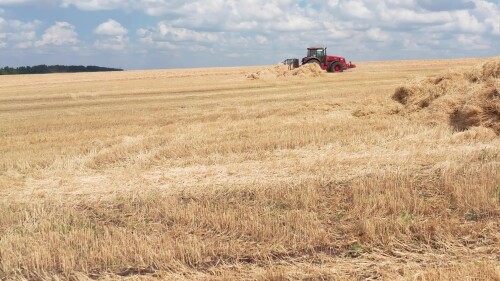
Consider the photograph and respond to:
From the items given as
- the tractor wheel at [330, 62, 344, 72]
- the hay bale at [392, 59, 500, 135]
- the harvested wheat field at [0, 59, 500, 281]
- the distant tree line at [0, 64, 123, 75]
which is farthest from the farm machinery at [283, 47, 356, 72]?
the distant tree line at [0, 64, 123, 75]

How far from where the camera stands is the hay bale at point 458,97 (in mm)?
10805

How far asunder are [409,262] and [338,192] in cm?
218

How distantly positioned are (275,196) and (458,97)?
761cm

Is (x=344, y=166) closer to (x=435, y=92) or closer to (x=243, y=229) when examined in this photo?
(x=243, y=229)

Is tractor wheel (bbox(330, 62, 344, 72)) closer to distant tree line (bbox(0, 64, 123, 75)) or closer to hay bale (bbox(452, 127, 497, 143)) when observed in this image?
hay bale (bbox(452, 127, 497, 143))

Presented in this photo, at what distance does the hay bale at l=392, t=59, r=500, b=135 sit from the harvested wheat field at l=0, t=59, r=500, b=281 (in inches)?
1.7

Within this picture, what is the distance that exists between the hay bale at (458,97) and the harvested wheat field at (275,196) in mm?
44

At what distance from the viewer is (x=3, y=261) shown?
16.2 feet

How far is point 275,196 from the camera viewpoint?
6.65 m

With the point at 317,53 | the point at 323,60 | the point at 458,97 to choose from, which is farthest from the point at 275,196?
the point at 317,53

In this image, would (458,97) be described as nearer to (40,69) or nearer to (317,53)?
(317,53)

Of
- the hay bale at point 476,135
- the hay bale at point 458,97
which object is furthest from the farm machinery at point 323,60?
the hay bale at point 476,135

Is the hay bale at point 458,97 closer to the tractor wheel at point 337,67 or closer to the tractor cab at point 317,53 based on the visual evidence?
the tractor wheel at point 337,67

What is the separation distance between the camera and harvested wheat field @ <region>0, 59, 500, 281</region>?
4.80 meters
